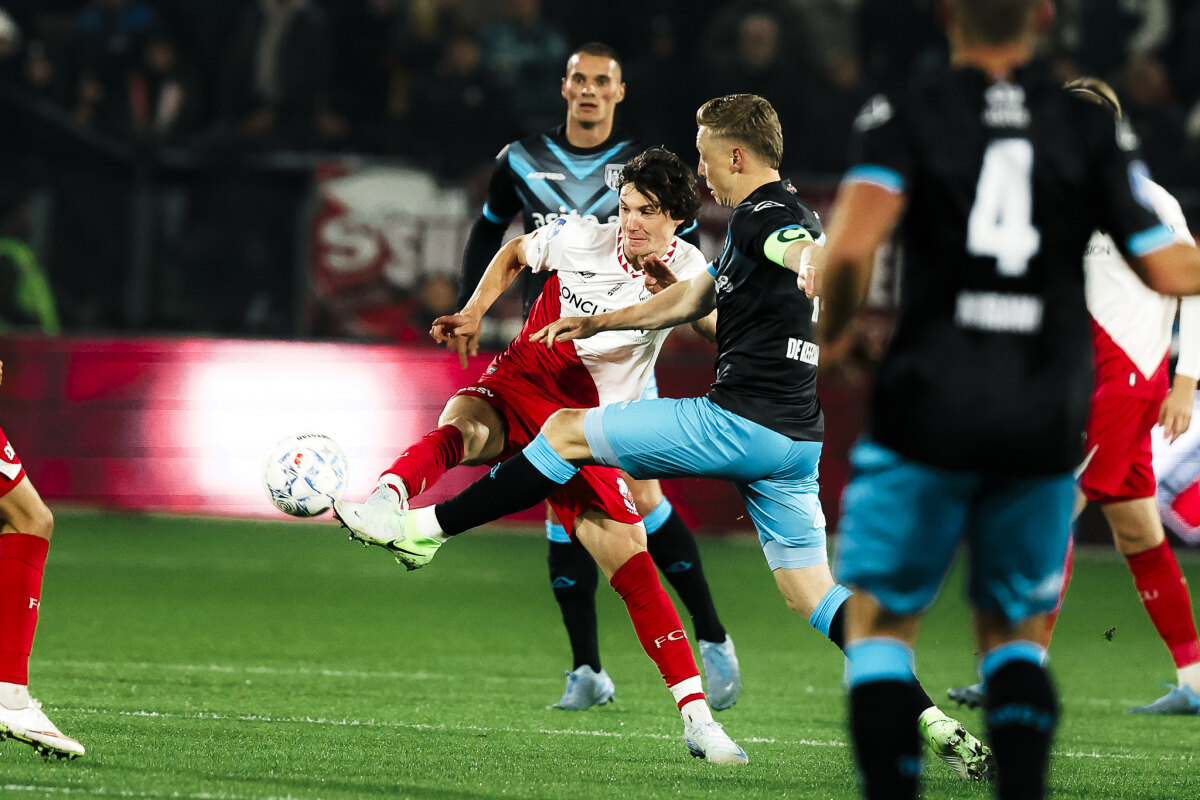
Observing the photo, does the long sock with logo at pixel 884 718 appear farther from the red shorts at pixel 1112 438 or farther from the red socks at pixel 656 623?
the red shorts at pixel 1112 438

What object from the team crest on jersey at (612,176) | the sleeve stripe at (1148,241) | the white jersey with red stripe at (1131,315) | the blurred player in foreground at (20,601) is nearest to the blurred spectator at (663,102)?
the team crest on jersey at (612,176)

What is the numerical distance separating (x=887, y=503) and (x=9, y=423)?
371 inches

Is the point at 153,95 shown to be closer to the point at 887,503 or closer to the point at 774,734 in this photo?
the point at 774,734

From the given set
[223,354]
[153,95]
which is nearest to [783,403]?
[223,354]

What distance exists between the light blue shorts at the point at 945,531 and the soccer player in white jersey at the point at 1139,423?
3198mm

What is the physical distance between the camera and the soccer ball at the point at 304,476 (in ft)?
17.9

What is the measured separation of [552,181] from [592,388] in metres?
1.18

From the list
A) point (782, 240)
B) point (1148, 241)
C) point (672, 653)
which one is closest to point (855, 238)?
point (1148, 241)

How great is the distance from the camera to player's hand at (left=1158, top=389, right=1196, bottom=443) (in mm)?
6453

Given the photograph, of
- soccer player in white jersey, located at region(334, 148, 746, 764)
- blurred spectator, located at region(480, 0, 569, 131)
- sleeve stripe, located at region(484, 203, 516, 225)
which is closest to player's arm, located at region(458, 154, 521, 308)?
sleeve stripe, located at region(484, 203, 516, 225)

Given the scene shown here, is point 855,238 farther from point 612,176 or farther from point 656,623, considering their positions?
point 612,176

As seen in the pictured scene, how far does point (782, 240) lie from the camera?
15.3 ft

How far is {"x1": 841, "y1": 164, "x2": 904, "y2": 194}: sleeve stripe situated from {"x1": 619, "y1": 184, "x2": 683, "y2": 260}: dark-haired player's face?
228 cm

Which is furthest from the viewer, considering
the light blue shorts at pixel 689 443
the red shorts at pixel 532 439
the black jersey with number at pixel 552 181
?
the black jersey with number at pixel 552 181
